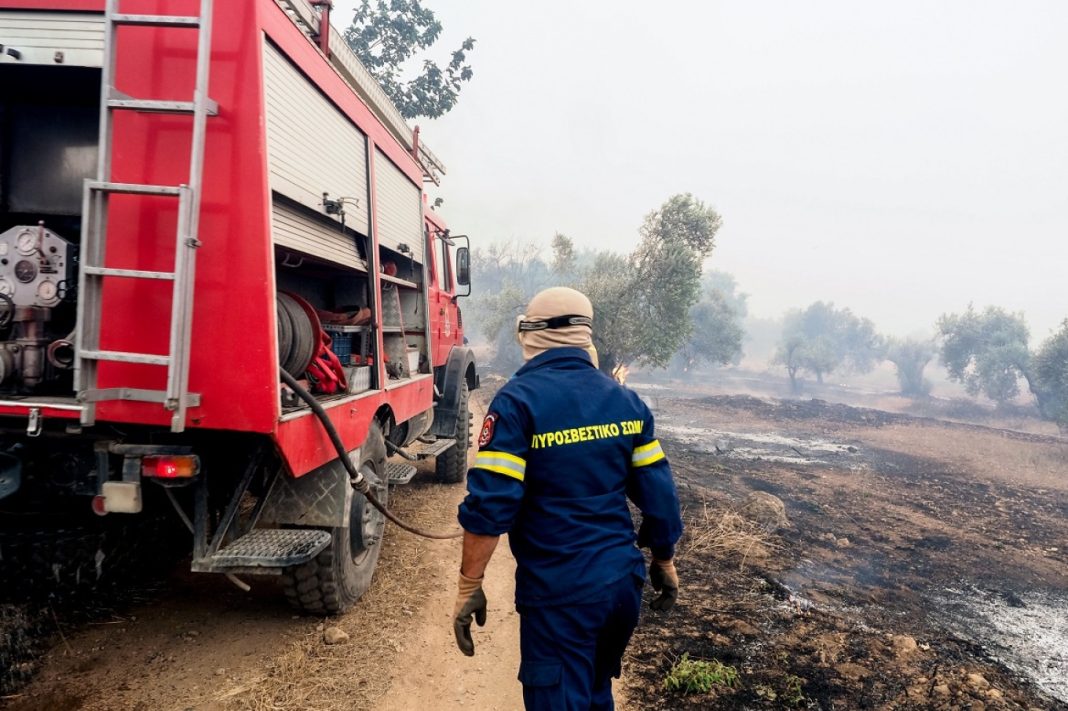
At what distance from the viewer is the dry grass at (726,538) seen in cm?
620

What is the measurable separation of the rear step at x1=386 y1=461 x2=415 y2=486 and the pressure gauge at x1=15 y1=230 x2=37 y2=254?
262cm

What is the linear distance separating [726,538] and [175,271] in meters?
5.85

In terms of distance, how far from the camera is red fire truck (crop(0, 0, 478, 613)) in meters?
2.60

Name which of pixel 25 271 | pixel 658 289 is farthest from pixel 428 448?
pixel 658 289

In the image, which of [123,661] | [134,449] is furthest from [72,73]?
[123,661]

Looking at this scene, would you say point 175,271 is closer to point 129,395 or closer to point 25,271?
point 129,395

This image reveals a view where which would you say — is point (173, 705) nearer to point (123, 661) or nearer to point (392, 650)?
point (123, 661)

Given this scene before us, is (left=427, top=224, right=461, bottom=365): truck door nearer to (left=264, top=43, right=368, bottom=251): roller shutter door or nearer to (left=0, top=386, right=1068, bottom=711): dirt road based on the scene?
(left=0, top=386, right=1068, bottom=711): dirt road

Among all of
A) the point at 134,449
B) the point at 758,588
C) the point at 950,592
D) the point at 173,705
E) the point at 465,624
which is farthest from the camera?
the point at 950,592

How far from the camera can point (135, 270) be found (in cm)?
263

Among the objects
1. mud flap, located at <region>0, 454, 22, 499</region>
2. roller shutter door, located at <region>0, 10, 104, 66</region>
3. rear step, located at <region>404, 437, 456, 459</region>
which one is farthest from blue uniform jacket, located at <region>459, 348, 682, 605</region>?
rear step, located at <region>404, 437, 456, 459</region>

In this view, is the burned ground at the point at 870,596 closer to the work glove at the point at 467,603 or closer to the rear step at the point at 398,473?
the work glove at the point at 467,603

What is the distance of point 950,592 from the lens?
6.20 meters

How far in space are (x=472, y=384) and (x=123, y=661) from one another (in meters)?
5.48
